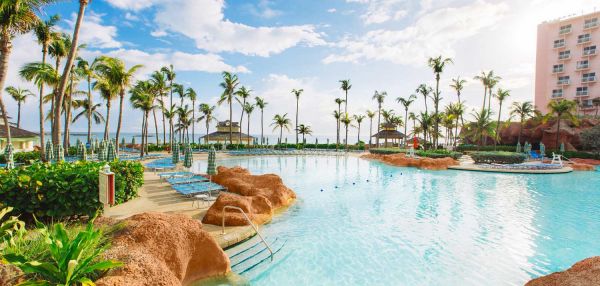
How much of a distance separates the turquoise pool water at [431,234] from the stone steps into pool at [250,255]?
0.19m

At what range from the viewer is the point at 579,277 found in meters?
4.59

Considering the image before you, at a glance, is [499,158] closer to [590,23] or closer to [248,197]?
[248,197]

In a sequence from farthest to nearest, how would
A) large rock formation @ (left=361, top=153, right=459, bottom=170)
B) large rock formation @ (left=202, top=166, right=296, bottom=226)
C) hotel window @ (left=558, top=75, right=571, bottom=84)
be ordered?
hotel window @ (left=558, top=75, right=571, bottom=84) < large rock formation @ (left=361, top=153, right=459, bottom=170) < large rock formation @ (left=202, top=166, right=296, bottom=226)

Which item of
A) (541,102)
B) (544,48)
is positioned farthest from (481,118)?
(544,48)

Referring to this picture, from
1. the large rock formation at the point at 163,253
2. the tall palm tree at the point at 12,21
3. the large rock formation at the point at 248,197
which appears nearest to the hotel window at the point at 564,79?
the large rock formation at the point at 248,197

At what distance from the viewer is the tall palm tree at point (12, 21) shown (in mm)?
11031

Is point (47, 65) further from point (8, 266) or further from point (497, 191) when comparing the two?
point (497, 191)

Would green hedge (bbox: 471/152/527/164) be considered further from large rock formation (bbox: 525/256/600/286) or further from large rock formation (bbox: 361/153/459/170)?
large rock formation (bbox: 525/256/600/286)

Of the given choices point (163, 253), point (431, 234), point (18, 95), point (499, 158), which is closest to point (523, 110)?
point (499, 158)

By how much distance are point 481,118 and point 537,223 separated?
1258 inches

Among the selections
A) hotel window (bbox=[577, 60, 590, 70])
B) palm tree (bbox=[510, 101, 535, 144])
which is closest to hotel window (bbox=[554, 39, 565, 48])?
hotel window (bbox=[577, 60, 590, 70])

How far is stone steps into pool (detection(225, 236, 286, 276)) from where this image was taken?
679cm

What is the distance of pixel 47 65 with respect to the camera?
69.1 feet

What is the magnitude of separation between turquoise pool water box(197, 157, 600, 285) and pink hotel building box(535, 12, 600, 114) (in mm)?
48212
